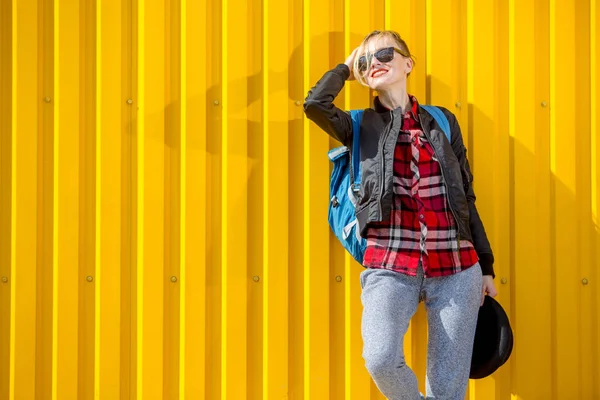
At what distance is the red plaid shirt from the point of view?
9.07ft

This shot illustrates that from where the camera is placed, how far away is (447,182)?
111 inches

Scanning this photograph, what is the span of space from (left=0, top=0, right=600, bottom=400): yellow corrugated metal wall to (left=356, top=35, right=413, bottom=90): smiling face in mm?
295

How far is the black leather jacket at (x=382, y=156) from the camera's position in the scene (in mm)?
2793

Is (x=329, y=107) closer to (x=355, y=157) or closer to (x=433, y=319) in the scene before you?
(x=355, y=157)

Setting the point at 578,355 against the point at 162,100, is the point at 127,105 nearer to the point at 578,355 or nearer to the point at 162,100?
the point at 162,100

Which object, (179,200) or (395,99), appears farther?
(179,200)

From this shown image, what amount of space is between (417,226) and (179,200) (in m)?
1.20

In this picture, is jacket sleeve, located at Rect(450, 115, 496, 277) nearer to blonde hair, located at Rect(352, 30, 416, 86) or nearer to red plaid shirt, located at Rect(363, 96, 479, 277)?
red plaid shirt, located at Rect(363, 96, 479, 277)

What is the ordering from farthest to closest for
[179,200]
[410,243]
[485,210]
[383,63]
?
[485,210]
[179,200]
[383,63]
[410,243]

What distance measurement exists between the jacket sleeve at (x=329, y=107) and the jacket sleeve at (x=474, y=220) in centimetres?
51

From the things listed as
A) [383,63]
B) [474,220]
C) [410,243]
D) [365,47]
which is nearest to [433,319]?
[410,243]

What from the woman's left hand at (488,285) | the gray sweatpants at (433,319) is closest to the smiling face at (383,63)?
the gray sweatpants at (433,319)

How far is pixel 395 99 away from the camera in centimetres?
302

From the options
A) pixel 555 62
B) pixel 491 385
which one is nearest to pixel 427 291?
pixel 491 385
